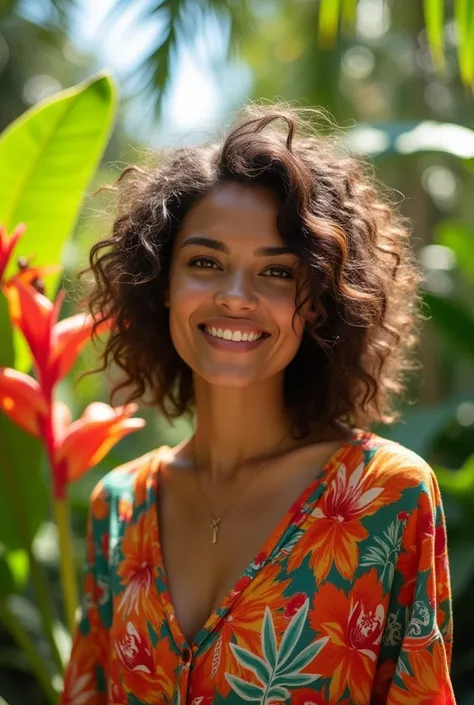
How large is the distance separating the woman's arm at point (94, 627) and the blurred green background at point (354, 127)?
376 millimetres

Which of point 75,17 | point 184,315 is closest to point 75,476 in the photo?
point 184,315

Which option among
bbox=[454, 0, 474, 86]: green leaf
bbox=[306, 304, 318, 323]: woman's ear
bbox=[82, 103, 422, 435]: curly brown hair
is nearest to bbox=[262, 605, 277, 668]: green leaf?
bbox=[82, 103, 422, 435]: curly brown hair

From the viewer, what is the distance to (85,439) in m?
1.81

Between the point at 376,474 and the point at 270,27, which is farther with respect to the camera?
the point at 270,27

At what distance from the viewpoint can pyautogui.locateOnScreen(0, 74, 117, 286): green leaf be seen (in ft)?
6.42

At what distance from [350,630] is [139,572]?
396 mm

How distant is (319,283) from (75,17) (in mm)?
4349

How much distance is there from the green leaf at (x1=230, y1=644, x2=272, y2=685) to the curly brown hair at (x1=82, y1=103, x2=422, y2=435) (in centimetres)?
40

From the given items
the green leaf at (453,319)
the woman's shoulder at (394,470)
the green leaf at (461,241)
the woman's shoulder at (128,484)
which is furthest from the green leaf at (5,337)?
the green leaf at (461,241)

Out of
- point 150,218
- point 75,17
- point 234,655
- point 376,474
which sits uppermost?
point 75,17

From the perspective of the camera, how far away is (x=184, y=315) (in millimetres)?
1503

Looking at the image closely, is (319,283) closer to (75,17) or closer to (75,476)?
(75,476)

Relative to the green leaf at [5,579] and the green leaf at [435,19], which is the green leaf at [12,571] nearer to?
the green leaf at [5,579]

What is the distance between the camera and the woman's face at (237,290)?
1.45m
